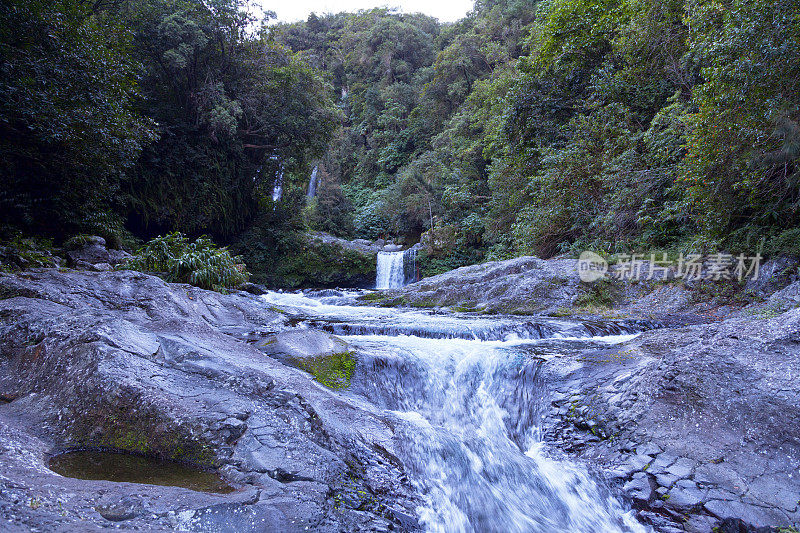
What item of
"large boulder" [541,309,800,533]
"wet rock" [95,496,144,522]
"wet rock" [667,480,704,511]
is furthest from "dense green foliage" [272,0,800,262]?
"wet rock" [95,496,144,522]

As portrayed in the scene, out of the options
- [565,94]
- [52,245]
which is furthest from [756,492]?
[565,94]

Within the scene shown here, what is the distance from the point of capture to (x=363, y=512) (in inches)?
87.8

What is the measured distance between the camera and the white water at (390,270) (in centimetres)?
1788

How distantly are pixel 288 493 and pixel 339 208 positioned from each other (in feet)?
71.4

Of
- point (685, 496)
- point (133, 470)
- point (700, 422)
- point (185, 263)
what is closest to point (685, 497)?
point (685, 496)

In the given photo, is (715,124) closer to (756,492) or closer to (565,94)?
(756,492)

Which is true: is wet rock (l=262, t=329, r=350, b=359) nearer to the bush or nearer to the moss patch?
the moss patch

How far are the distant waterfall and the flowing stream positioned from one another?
1010cm

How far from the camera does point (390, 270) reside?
59.4ft

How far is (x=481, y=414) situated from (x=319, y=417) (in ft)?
7.36

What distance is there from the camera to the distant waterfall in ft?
58.7

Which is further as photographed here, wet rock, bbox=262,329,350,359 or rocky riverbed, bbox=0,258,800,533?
wet rock, bbox=262,329,350,359

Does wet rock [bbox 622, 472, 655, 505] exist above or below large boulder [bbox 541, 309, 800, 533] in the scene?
below

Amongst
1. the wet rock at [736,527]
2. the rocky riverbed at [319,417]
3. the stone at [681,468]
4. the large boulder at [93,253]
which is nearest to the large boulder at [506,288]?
the rocky riverbed at [319,417]
